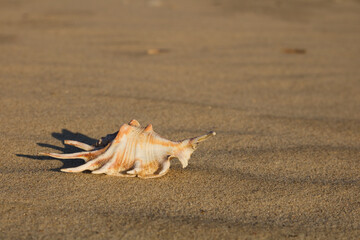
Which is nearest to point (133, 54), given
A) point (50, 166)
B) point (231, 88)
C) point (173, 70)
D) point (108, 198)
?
point (173, 70)

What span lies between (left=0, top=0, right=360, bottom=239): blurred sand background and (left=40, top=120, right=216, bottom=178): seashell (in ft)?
0.16

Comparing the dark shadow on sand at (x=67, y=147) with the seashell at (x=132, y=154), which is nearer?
the seashell at (x=132, y=154)

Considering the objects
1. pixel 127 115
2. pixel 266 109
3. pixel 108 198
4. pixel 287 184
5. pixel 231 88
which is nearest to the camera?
pixel 108 198

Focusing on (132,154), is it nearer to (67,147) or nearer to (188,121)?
(67,147)

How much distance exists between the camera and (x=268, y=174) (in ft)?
5.83

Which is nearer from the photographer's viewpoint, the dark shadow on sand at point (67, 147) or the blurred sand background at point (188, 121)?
the blurred sand background at point (188, 121)

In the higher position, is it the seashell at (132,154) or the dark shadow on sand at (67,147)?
the seashell at (132,154)

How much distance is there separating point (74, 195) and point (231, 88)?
1681 millimetres

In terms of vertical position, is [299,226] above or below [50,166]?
below

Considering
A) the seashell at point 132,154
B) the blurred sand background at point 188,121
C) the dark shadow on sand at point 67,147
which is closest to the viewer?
the blurred sand background at point 188,121

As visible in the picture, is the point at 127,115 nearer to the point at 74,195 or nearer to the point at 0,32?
the point at 74,195

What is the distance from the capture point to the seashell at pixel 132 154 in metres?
1.62

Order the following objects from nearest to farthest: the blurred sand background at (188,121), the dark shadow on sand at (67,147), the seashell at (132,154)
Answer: the blurred sand background at (188,121) < the seashell at (132,154) < the dark shadow on sand at (67,147)

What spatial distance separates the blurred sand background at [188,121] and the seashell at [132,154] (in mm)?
49
